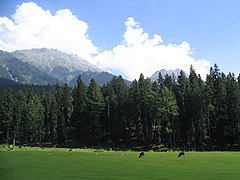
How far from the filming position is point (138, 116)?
108m

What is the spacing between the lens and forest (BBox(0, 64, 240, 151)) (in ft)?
313

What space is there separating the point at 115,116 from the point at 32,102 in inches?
1326

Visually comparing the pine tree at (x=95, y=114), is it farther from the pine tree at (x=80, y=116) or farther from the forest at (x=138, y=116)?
the pine tree at (x=80, y=116)

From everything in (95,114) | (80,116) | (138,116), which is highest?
(95,114)

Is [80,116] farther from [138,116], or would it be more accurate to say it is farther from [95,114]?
[138,116]

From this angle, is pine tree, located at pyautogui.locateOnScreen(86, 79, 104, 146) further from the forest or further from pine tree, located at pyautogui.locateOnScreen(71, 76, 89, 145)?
pine tree, located at pyautogui.locateOnScreen(71, 76, 89, 145)

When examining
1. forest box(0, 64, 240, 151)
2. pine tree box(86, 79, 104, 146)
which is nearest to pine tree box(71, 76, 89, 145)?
forest box(0, 64, 240, 151)

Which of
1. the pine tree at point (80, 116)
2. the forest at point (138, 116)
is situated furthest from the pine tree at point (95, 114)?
the pine tree at point (80, 116)

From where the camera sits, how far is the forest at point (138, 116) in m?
95.3

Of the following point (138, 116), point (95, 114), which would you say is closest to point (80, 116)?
point (95, 114)

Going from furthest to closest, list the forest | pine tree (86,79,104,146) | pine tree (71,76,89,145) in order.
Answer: pine tree (71,76,89,145) < pine tree (86,79,104,146) < the forest

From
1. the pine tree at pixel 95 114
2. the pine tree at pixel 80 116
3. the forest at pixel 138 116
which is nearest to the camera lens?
the forest at pixel 138 116

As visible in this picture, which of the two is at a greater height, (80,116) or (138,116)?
(80,116)

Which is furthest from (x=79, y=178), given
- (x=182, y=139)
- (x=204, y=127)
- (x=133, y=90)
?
(x=133, y=90)
